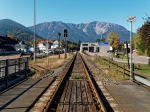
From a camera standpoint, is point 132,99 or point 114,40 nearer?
point 132,99

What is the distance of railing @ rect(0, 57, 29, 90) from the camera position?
13078 mm

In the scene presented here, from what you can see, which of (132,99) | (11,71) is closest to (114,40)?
(11,71)

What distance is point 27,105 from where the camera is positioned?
28.5 feet

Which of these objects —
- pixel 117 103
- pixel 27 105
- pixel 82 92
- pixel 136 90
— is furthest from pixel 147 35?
pixel 27 105

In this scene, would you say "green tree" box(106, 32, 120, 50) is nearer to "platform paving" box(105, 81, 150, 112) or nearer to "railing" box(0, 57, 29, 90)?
"railing" box(0, 57, 29, 90)

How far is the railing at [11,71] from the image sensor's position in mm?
13078

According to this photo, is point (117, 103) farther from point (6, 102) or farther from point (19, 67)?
point (19, 67)

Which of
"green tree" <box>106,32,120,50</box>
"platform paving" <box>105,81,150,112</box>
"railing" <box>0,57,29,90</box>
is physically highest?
"green tree" <box>106,32,120,50</box>

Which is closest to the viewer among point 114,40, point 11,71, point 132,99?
point 132,99

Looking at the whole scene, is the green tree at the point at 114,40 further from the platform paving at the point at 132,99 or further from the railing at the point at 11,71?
the platform paving at the point at 132,99

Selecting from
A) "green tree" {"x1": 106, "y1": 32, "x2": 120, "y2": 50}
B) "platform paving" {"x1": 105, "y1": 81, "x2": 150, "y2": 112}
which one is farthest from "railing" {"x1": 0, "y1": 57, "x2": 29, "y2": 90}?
"green tree" {"x1": 106, "y1": 32, "x2": 120, "y2": 50}

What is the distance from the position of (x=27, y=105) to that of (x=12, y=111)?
888mm

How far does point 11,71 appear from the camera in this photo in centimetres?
1532

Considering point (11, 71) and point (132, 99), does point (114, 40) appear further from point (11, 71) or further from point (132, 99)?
point (132, 99)
